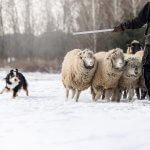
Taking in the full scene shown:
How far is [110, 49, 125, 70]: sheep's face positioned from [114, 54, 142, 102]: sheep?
0.28 meters

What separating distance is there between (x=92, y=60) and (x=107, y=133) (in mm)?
4767

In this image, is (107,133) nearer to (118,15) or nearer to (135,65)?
(135,65)

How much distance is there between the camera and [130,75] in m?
9.30

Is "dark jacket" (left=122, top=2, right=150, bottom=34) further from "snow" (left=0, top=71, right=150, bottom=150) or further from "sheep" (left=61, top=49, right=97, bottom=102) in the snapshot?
"sheep" (left=61, top=49, right=97, bottom=102)

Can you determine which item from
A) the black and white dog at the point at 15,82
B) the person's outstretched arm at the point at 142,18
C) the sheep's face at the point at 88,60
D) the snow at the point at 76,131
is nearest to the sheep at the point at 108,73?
the sheep's face at the point at 88,60

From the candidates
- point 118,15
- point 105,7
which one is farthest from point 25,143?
point 105,7

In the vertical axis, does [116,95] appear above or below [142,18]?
below

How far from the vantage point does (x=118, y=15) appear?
1206 inches

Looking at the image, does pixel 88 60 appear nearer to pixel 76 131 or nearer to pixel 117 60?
pixel 117 60

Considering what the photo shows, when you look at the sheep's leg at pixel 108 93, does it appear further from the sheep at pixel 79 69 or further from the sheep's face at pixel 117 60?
the sheep's face at pixel 117 60

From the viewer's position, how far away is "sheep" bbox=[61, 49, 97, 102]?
9055 millimetres

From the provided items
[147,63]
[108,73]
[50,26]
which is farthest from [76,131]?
[50,26]

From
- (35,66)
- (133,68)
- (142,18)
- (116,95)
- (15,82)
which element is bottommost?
(35,66)

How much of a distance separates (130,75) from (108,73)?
1.85 ft
